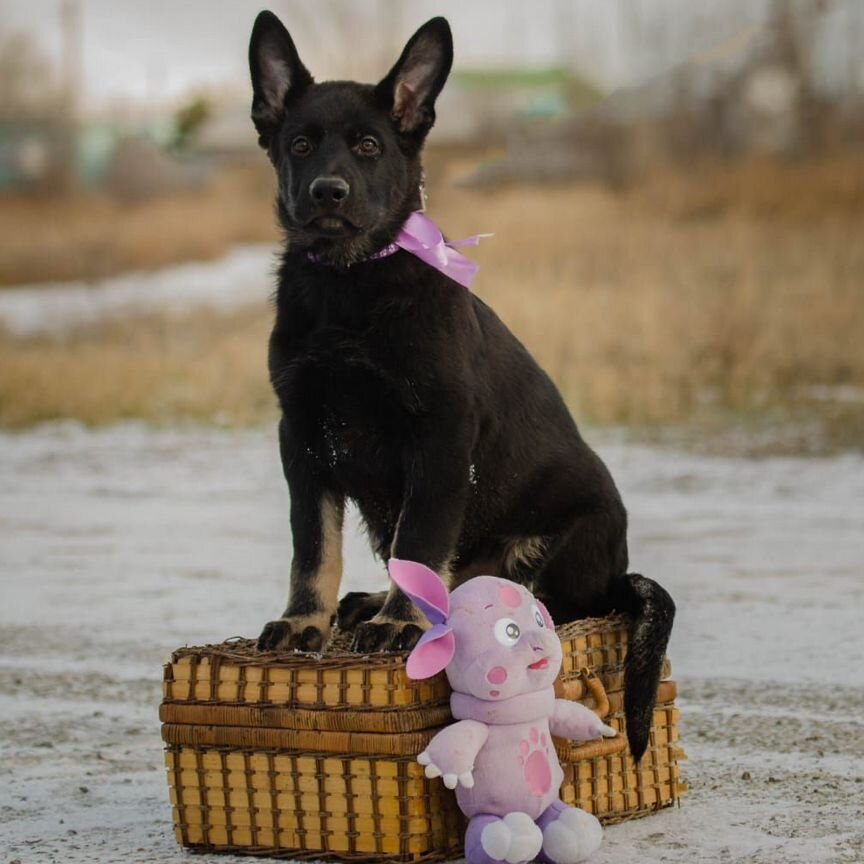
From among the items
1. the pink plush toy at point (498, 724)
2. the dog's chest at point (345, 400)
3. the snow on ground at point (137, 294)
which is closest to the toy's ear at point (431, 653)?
the pink plush toy at point (498, 724)

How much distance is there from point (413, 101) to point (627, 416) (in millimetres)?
8093

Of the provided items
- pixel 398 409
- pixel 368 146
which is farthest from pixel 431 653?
pixel 368 146

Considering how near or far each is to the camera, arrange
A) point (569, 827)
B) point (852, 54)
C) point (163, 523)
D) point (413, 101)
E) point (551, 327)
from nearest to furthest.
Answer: point (569, 827) → point (413, 101) → point (163, 523) → point (551, 327) → point (852, 54)

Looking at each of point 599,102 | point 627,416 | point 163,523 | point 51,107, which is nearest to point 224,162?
point 51,107

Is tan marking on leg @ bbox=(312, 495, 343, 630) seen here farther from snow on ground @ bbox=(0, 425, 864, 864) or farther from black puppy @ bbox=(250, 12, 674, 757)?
snow on ground @ bbox=(0, 425, 864, 864)

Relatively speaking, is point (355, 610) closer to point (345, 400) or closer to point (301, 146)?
point (345, 400)

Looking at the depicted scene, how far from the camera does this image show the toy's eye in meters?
3.10

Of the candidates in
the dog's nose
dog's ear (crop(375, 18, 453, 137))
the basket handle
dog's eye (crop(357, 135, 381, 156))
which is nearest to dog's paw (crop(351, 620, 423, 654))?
the basket handle

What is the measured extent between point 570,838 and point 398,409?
3.30ft

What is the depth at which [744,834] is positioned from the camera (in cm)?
339

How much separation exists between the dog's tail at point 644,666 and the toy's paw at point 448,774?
567 mm

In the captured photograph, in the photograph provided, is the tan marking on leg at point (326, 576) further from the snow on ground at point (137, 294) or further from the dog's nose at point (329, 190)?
the snow on ground at point (137, 294)

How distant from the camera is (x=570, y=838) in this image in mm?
3062

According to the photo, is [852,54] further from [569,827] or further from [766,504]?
[569,827]
